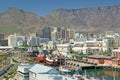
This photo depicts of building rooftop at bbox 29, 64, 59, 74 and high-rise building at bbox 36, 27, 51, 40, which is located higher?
high-rise building at bbox 36, 27, 51, 40

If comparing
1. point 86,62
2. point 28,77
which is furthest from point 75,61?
point 28,77

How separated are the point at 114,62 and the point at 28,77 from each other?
30.5m

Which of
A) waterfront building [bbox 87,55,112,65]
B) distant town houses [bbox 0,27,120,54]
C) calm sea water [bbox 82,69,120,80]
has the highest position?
distant town houses [bbox 0,27,120,54]

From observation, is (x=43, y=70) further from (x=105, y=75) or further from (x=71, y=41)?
(x=71, y=41)

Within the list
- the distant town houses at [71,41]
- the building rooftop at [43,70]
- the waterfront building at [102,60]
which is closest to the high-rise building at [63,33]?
the distant town houses at [71,41]

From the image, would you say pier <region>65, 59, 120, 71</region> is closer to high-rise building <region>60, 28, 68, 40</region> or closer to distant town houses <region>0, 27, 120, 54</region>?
distant town houses <region>0, 27, 120, 54</region>

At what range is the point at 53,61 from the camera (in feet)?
183

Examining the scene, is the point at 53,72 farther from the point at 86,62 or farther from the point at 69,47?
the point at 69,47

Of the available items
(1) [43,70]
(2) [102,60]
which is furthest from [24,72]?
(2) [102,60]

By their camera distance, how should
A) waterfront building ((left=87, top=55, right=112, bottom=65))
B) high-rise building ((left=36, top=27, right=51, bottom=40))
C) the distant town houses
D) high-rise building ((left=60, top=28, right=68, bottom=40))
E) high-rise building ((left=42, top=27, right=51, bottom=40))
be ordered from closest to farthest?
waterfront building ((left=87, top=55, right=112, bottom=65)), the distant town houses, high-rise building ((left=60, top=28, right=68, bottom=40)), high-rise building ((left=36, top=27, right=51, bottom=40)), high-rise building ((left=42, top=27, right=51, bottom=40))

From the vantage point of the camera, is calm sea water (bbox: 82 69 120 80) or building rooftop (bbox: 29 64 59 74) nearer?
building rooftop (bbox: 29 64 59 74)

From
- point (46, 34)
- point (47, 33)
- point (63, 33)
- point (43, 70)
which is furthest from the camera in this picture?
point (46, 34)

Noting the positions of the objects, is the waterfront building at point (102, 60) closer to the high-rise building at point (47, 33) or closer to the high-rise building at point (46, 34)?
the high-rise building at point (46, 34)

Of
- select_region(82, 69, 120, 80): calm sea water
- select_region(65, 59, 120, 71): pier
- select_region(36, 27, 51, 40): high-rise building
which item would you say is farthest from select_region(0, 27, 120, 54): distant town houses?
select_region(82, 69, 120, 80): calm sea water
